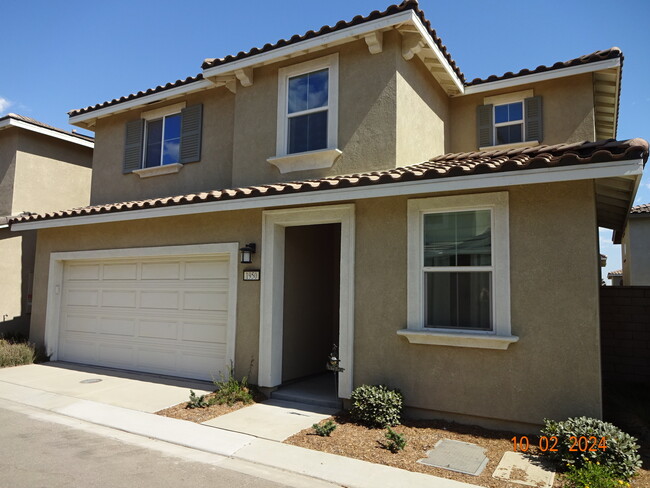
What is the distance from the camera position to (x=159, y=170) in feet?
37.1

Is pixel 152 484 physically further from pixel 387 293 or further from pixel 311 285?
pixel 311 285

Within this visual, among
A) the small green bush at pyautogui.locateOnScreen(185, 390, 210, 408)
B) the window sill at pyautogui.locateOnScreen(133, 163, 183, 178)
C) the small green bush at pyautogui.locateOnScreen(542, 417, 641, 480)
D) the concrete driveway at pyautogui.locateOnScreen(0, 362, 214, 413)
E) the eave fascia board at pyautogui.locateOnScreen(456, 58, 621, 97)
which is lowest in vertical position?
the concrete driveway at pyautogui.locateOnScreen(0, 362, 214, 413)

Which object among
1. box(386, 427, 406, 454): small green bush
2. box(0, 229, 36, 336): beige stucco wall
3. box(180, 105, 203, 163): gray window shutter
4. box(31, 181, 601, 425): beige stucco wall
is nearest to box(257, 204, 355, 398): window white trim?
box(31, 181, 601, 425): beige stucco wall

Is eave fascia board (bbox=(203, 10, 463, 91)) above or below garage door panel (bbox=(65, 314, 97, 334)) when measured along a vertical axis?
Result: above

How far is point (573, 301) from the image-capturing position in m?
6.05

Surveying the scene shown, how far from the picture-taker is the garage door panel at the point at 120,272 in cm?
1056

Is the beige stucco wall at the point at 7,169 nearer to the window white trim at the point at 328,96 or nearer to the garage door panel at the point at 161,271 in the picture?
the garage door panel at the point at 161,271

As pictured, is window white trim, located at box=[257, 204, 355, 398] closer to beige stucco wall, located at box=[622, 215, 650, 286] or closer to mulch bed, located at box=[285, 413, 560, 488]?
mulch bed, located at box=[285, 413, 560, 488]

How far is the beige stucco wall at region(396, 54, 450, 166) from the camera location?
8.38 meters

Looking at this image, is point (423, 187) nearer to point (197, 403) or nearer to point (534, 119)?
point (197, 403)

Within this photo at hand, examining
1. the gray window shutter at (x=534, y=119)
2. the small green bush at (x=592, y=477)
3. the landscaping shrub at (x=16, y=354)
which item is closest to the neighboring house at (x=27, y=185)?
the landscaping shrub at (x=16, y=354)

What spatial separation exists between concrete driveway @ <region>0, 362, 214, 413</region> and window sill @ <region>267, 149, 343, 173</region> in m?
4.27

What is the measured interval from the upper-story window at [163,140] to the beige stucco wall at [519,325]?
523cm

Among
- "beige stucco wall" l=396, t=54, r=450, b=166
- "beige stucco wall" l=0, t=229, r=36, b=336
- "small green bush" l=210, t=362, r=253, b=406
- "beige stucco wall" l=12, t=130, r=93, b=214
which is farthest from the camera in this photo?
"beige stucco wall" l=12, t=130, r=93, b=214
